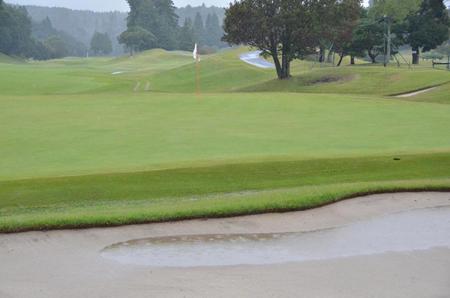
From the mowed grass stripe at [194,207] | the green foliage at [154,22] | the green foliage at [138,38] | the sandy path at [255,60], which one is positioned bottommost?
the mowed grass stripe at [194,207]

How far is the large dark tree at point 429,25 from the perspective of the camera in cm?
6756

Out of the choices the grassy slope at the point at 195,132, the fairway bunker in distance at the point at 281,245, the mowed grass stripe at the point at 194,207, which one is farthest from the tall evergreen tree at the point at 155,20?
the fairway bunker in distance at the point at 281,245

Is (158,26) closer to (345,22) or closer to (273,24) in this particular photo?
(345,22)

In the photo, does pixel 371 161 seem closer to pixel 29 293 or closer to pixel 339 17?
pixel 29 293

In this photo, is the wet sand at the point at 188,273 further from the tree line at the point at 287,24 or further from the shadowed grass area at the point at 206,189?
the tree line at the point at 287,24

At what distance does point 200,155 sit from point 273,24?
1629 inches

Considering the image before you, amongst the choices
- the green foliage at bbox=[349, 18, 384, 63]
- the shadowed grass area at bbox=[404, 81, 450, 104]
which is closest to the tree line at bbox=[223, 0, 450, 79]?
the green foliage at bbox=[349, 18, 384, 63]

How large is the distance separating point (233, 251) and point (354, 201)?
10.5ft

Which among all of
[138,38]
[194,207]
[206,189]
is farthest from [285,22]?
[138,38]

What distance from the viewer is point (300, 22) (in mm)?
54219

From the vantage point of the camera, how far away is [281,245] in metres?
7.87

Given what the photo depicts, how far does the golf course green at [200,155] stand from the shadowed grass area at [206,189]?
0.9 inches

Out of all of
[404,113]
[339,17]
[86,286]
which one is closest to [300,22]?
[339,17]

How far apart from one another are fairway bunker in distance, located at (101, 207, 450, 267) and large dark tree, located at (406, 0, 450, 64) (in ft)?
207
